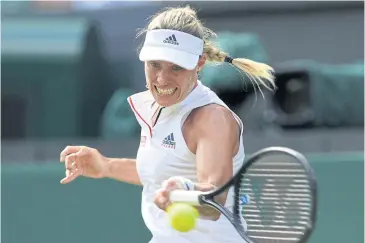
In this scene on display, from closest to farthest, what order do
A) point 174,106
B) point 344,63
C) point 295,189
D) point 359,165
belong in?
point 295,189, point 174,106, point 359,165, point 344,63

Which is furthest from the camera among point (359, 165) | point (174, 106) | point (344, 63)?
point (344, 63)

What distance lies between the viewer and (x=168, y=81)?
274 cm

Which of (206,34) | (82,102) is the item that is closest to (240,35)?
(82,102)

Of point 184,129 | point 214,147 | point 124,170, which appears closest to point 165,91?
point 184,129

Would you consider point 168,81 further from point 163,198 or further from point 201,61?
point 163,198

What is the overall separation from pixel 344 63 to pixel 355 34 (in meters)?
0.21

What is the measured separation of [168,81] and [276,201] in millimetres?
465

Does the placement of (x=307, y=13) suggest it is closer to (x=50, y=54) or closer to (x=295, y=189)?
(x=50, y=54)

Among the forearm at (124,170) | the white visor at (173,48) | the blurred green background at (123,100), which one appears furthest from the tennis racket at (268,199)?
the blurred green background at (123,100)

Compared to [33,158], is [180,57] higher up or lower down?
higher up

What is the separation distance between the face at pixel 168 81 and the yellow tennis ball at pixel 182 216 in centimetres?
42

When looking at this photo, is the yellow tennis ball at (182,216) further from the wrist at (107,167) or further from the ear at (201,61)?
the wrist at (107,167)

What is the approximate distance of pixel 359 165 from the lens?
5.23 metres

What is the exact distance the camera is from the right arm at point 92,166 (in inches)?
123
